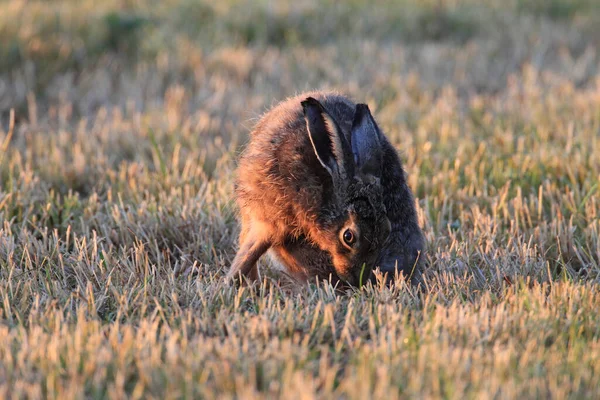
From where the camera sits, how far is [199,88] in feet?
28.7

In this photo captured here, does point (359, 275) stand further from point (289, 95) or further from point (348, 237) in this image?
point (289, 95)

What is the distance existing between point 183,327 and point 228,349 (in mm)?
321

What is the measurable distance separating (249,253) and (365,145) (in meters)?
0.84

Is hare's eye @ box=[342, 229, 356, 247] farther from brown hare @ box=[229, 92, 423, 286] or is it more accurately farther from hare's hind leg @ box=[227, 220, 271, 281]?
hare's hind leg @ box=[227, 220, 271, 281]

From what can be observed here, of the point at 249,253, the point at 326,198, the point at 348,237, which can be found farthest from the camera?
the point at 249,253

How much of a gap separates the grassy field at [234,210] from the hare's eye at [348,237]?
0.27m

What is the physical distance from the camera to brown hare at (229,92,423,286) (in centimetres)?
415

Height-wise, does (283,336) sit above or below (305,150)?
below

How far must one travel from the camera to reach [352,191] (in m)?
4.15

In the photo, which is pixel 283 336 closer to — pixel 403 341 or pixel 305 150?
pixel 403 341

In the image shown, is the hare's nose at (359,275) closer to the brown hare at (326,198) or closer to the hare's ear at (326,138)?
the brown hare at (326,198)

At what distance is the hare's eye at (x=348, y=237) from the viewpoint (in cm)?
412

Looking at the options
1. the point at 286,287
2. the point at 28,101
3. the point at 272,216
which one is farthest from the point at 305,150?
the point at 28,101

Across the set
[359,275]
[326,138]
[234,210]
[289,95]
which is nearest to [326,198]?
[326,138]
